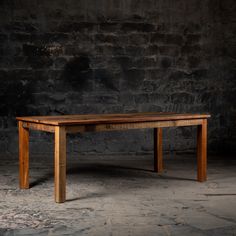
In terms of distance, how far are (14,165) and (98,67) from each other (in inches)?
75.7

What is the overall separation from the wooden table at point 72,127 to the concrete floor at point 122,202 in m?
0.18

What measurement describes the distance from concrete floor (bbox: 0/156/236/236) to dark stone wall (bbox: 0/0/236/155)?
104cm

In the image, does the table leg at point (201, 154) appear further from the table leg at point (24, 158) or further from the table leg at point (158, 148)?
the table leg at point (24, 158)

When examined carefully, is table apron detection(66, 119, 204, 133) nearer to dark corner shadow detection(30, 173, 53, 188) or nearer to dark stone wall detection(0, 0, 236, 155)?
dark corner shadow detection(30, 173, 53, 188)

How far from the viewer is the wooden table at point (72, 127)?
3.78 metres

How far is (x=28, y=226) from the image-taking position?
312 centimetres

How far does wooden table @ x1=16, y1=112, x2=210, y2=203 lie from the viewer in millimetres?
3783

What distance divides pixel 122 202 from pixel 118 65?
331 centimetres

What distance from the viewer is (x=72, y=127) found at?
380 centimetres

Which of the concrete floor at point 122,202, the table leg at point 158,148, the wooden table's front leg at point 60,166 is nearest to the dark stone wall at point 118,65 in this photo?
the concrete floor at point 122,202

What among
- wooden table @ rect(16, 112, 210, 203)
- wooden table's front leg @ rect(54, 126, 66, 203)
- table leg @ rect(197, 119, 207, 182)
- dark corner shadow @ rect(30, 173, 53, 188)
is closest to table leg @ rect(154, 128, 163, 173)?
wooden table @ rect(16, 112, 210, 203)

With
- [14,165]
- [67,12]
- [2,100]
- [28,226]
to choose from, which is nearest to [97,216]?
[28,226]

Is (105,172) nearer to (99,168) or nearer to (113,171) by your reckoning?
(113,171)

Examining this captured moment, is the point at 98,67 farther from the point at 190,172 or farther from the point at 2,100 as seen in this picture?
the point at 190,172
